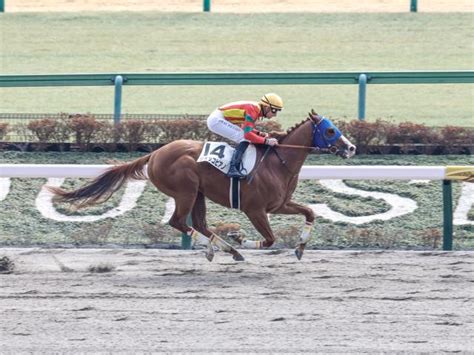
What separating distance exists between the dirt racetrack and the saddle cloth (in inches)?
31.8

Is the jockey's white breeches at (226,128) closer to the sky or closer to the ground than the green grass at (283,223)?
closer to the sky

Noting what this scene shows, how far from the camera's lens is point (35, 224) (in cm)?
1168

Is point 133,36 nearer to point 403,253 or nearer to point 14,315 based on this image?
point 403,253

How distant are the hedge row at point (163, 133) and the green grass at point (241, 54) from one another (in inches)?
111

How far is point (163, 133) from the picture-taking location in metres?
13.6

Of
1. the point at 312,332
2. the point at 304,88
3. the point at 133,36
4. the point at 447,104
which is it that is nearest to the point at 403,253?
the point at 312,332

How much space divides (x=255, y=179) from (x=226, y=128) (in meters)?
0.53

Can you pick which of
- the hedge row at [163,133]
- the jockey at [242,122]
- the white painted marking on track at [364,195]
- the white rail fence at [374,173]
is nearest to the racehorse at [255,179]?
the jockey at [242,122]

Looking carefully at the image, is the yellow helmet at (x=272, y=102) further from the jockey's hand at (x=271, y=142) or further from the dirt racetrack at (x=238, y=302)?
the dirt racetrack at (x=238, y=302)

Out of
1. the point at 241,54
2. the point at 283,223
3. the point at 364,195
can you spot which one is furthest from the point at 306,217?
the point at 241,54

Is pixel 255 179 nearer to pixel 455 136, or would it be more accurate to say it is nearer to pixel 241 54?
pixel 455 136

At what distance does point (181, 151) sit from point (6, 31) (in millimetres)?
13227

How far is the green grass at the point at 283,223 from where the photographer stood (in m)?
11.3

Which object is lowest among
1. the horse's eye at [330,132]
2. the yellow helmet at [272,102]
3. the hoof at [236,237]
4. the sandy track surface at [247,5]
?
the hoof at [236,237]
